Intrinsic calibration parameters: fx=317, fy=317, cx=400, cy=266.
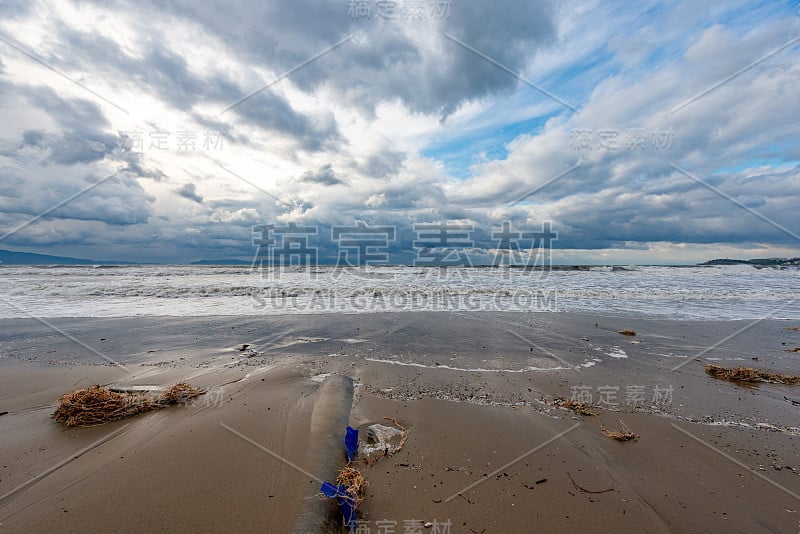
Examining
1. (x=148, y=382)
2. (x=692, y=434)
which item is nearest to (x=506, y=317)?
(x=692, y=434)

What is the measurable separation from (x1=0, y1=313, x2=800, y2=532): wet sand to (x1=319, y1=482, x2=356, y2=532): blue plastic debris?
131mm

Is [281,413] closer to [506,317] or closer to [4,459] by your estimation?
[4,459]

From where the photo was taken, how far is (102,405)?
443 centimetres

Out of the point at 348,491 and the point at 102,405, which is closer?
the point at 348,491

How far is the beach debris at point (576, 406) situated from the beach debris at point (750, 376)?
350 centimetres

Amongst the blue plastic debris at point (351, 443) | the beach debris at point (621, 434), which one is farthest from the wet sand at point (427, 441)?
the blue plastic debris at point (351, 443)

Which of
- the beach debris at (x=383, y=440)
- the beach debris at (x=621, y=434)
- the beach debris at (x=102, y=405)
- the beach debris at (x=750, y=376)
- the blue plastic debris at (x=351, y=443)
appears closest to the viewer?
the blue plastic debris at (x=351, y=443)

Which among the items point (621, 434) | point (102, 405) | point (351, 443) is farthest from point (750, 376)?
point (102, 405)

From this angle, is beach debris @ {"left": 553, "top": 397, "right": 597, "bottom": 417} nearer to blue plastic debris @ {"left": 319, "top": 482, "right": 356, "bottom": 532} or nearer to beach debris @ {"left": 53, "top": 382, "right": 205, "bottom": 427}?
blue plastic debris @ {"left": 319, "top": 482, "right": 356, "bottom": 532}

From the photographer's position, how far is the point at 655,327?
34.1 feet

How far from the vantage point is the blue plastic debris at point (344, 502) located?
2.63m

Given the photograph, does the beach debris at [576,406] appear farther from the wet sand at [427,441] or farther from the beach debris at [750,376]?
the beach debris at [750,376]

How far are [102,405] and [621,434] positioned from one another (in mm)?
7052

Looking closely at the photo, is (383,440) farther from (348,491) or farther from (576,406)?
(576,406)
